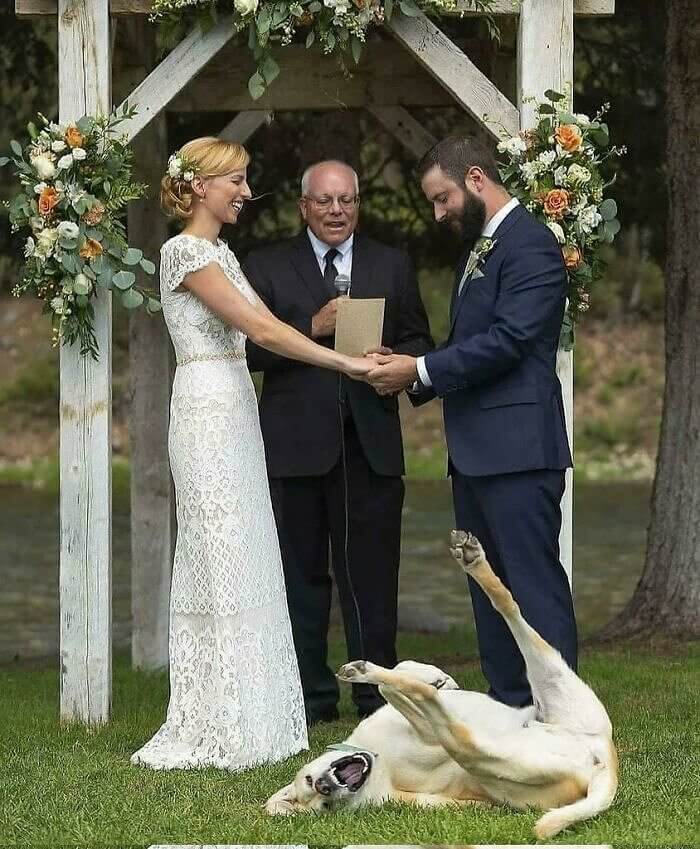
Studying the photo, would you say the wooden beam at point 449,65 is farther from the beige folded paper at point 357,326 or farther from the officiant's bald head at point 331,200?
the beige folded paper at point 357,326

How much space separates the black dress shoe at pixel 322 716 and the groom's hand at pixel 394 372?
1.33 meters

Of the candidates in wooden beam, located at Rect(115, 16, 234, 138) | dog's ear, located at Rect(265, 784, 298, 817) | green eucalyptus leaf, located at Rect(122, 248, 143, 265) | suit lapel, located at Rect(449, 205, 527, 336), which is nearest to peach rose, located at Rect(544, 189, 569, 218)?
suit lapel, located at Rect(449, 205, 527, 336)

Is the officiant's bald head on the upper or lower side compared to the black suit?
upper

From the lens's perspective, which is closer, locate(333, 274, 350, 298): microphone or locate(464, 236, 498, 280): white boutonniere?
locate(464, 236, 498, 280): white boutonniere

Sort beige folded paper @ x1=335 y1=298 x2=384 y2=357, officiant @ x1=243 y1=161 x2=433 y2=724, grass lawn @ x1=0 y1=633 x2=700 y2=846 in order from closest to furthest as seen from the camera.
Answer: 1. grass lawn @ x1=0 y1=633 x2=700 y2=846
2. beige folded paper @ x1=335 y1=298 x2=384 y2=357
3. officiant @ x1=243 y1=161 x2=433 y2=724

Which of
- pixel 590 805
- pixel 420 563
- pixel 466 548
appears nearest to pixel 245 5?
pixel 466 548

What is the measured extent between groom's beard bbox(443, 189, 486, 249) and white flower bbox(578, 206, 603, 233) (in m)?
0.50

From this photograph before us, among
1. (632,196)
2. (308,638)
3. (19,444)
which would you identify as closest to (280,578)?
(308,638)

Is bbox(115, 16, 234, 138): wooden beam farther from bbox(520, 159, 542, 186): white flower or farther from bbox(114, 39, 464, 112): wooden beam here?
bbox(114, 39, 464, 112): wooden beam

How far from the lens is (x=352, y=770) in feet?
13.5

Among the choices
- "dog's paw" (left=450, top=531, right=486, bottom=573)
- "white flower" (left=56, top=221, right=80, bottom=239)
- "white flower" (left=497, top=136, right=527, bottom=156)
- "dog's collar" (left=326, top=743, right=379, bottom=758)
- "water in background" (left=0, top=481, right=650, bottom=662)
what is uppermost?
"white flower" (left=497, top=136, right=527, bottom=156)

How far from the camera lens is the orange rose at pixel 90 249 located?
5.39m

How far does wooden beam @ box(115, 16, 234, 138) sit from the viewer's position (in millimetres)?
5496

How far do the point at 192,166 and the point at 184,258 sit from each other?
0.96 feet
